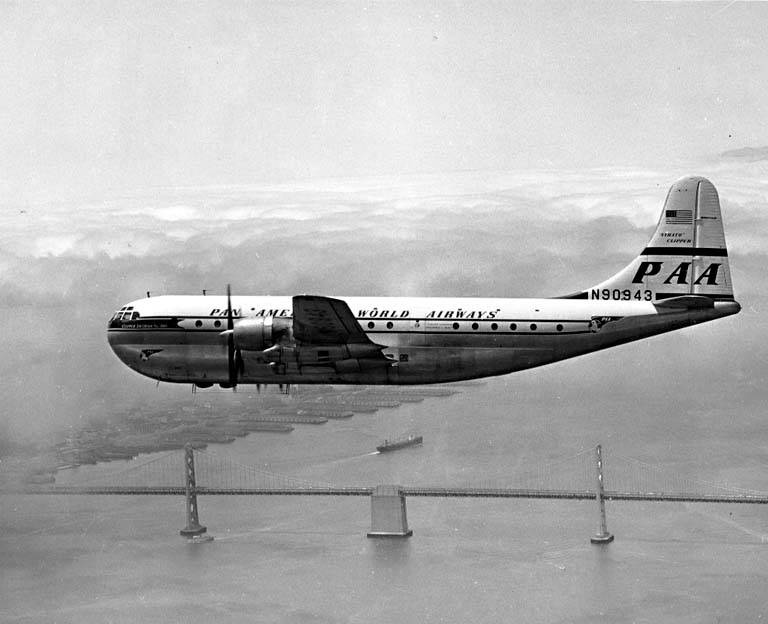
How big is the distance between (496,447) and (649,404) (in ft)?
48.9

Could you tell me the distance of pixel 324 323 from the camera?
23547 mm

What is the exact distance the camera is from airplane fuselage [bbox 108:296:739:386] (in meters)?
24.1

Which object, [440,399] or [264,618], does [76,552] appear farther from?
[440,399]

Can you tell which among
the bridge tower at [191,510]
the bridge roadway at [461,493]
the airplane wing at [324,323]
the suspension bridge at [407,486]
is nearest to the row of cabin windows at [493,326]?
the airplane wing at [324,323]

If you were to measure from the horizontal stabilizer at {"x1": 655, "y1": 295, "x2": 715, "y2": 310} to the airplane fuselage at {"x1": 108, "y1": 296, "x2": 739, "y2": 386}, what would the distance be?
0.09m

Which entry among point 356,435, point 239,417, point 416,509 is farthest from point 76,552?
point 416,509

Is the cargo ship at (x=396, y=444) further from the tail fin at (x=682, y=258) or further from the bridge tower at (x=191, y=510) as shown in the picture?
the tail fin at (x=682, y=258)

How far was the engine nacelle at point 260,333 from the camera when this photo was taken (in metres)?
23.5

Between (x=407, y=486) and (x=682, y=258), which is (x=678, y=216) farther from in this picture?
(x=407, y=486)

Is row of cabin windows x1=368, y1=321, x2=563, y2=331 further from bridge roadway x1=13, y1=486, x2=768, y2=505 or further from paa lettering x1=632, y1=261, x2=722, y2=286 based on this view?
bridge roadway x1=13, y1=486, x2=768, y2=505

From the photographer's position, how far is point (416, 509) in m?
112

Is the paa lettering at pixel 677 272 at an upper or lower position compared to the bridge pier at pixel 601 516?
upper

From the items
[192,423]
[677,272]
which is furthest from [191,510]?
[677,272]

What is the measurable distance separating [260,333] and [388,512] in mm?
77701
